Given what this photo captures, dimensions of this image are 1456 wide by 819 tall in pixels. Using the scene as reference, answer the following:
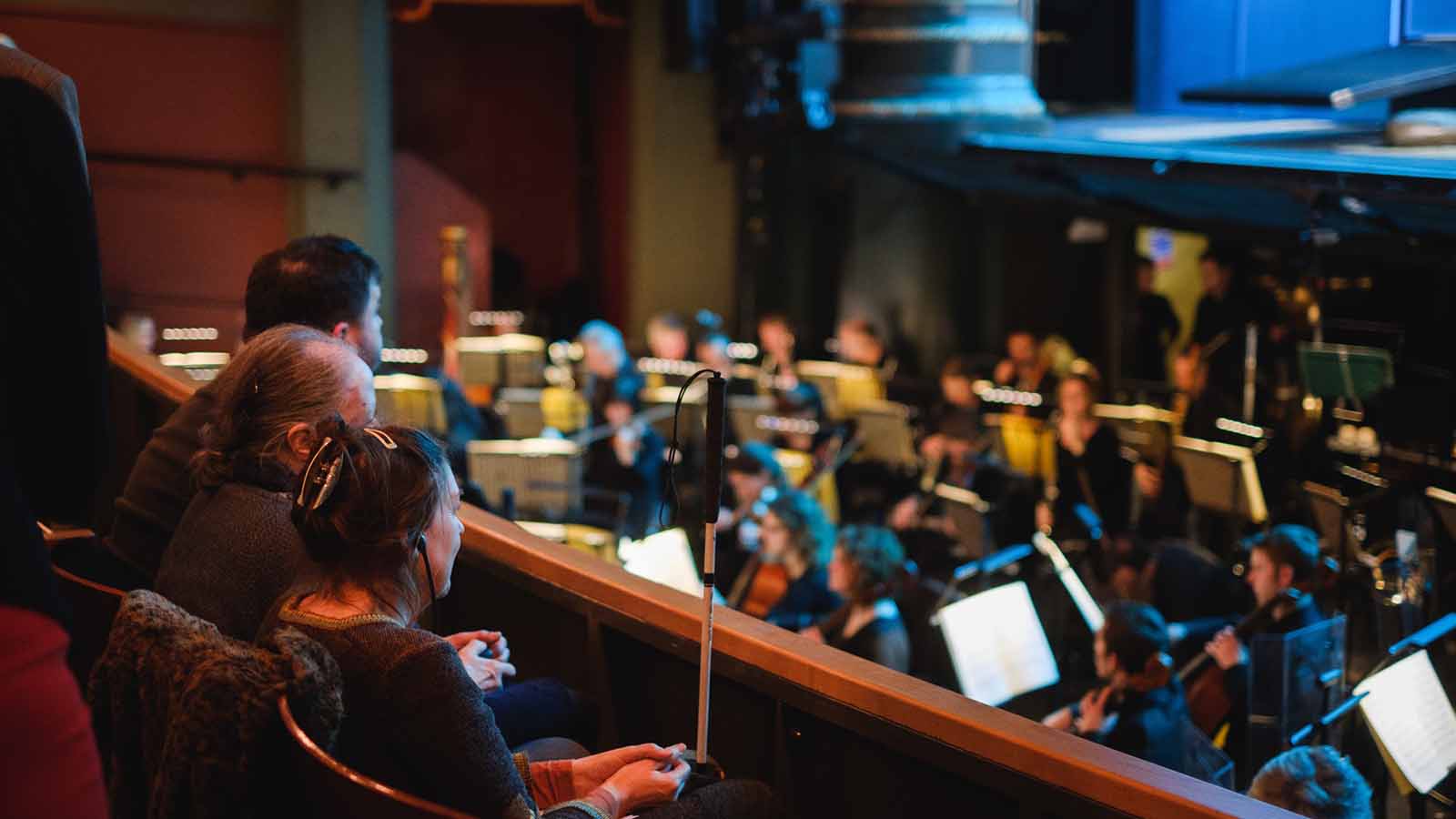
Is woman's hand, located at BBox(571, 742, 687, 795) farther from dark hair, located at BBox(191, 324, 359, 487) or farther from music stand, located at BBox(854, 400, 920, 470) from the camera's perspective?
music stand, located at BBox(854, 400, 920, 470)

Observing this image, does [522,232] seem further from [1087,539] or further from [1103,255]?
[1087,539]

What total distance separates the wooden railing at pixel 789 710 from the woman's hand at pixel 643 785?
190 mm

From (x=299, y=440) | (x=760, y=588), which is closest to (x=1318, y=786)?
(x=299, y=440)

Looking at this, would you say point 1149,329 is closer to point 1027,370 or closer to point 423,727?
point 1027,370

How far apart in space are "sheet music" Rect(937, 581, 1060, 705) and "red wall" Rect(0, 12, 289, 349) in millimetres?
9000

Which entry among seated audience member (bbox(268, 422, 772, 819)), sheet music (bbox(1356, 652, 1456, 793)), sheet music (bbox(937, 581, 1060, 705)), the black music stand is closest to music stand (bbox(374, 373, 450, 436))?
sheet music (bbox(937, 581, 1060, 705))

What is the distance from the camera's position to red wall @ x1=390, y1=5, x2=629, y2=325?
15977mm

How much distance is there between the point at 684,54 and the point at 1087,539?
778 centimetres

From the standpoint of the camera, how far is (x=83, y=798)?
4.83 ft

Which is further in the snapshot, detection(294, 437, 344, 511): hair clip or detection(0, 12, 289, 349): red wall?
detection(0, 12, 289, 349): red wall

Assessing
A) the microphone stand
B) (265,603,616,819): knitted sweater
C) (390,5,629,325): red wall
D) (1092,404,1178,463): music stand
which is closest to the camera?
(265,603,616,819): knitted sweater

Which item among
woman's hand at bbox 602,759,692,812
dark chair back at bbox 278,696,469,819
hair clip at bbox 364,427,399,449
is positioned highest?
hair clip at bbox 364,427,399,449

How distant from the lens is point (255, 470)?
102 inches

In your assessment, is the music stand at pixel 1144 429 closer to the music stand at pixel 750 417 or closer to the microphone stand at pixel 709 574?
the music stand at pixel 750 417
